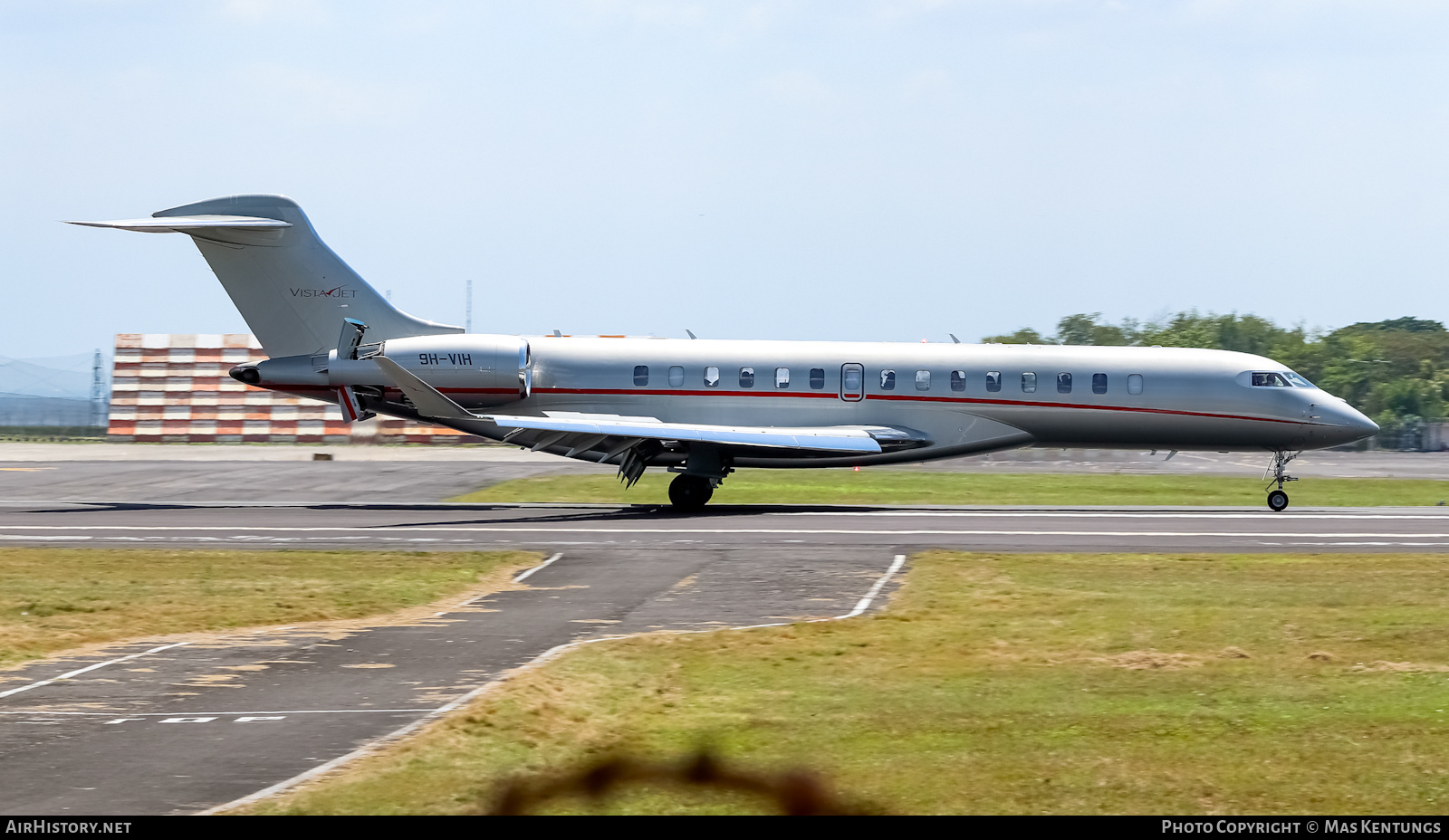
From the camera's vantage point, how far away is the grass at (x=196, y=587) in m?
17.1

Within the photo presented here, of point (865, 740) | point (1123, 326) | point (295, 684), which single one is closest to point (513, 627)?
point (295, 684)

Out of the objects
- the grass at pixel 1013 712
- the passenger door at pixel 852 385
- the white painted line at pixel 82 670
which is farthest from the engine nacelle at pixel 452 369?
the white painted line at pixel 82 670

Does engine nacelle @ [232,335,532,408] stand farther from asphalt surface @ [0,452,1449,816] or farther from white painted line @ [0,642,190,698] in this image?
white painted line @ [0,642,190,698]

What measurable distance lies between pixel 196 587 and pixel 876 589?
9731 mm

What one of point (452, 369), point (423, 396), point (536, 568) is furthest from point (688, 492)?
point (536, 568)

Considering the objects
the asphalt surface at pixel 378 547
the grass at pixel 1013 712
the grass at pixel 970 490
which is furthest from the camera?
the grass at pixel 970 490

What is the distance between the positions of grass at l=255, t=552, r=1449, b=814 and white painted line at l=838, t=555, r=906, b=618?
0.47 metres

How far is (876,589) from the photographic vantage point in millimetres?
20594

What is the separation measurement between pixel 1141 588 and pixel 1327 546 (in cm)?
839

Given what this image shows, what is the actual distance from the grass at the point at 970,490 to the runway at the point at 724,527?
3005mm

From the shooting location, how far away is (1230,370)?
3534cm

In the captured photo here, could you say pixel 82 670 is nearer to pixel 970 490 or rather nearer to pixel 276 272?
pixel 276 272

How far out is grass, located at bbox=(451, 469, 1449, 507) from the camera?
39219 millimetres

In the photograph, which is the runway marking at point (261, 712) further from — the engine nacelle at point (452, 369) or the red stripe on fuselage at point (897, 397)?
the red stripe on fuselage at point (897, 397)
